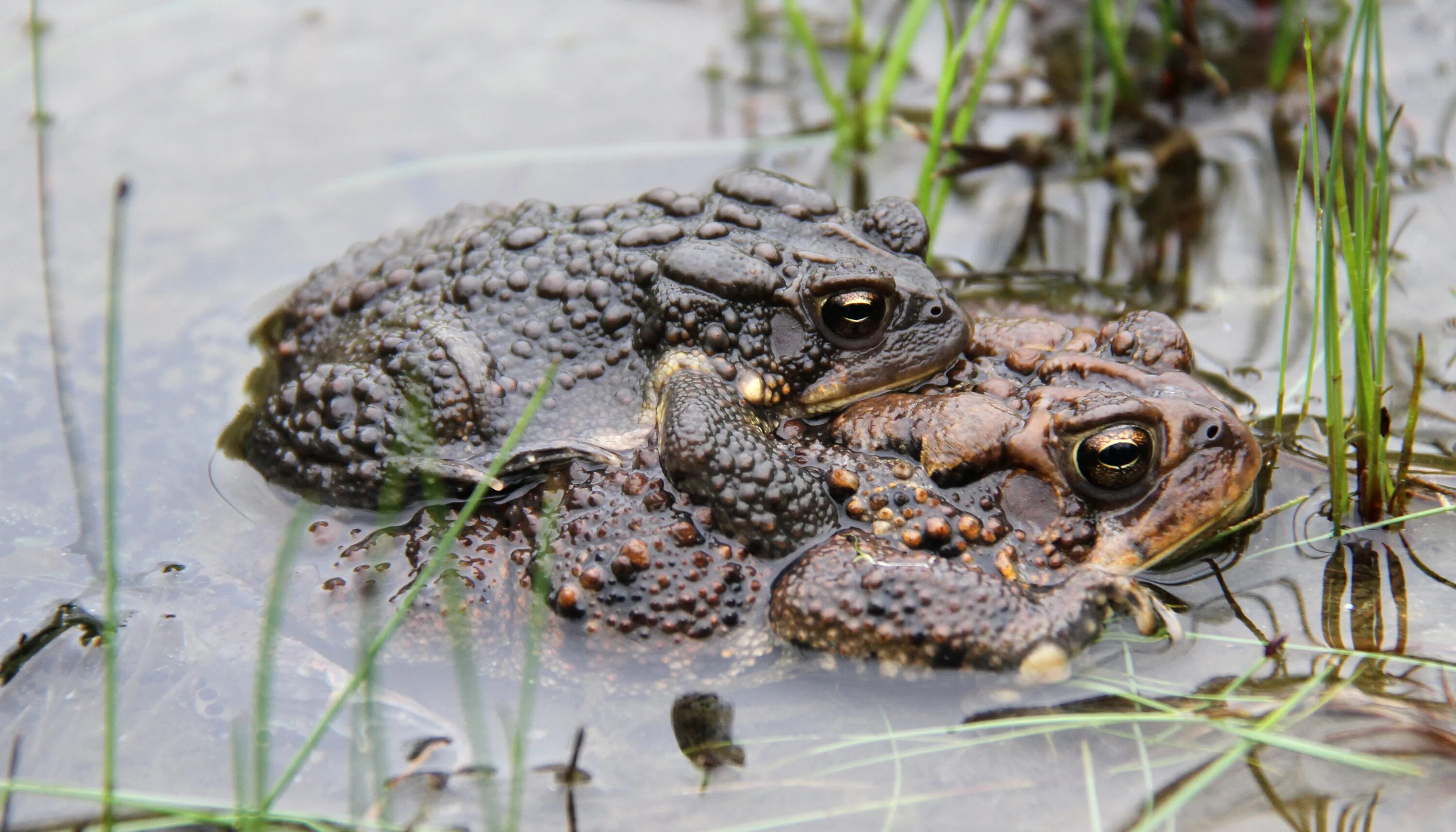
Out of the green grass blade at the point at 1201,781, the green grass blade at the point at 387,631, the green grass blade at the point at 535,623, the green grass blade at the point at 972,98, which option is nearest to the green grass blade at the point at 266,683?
the green grass blade at the point at 387,631

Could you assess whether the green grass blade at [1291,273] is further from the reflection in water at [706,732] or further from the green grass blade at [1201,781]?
the reflection in water at [706,732]

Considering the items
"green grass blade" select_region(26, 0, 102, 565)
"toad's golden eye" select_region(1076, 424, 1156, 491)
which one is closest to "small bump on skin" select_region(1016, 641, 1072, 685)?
"toad's golden eye" select_region(1076, 424, 1156, 491)

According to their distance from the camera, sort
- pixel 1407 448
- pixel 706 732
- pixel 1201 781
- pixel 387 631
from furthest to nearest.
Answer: pixel 1407 448
pixel 706 732
pixel 1201 781
pixel 387 631

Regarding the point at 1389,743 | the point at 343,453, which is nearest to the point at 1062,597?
the point at 1389,743

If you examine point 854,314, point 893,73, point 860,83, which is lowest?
point 854,314

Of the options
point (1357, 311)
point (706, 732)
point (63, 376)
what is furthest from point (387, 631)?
point (1357, 311)

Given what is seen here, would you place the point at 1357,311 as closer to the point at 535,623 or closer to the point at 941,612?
the point at 941,612

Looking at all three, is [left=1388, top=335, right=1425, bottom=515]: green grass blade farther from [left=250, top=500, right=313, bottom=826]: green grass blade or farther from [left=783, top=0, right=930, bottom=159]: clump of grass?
[left=250, top=500, right=313, bottom=826]: green grass blade
